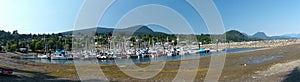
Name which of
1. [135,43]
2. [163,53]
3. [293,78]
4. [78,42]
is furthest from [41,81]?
[135,43]

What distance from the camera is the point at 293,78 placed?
29.2m

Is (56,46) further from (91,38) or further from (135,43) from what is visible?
(135,43)

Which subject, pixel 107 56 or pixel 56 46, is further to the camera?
pixel 56 46

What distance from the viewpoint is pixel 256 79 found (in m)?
30.9

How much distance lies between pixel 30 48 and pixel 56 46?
14.9 metres

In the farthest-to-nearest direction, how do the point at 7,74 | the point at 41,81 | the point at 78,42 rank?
the point at 78,42, the point at 7,74, the point at 41,81

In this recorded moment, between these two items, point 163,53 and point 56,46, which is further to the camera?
point 56,46

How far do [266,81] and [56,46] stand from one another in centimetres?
17656

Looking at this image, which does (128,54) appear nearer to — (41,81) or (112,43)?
(112,43)

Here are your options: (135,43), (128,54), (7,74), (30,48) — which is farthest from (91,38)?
(7,74)

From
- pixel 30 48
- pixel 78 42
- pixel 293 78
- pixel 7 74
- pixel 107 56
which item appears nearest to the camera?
pixel 293 78

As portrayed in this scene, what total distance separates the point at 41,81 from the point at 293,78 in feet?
84.7

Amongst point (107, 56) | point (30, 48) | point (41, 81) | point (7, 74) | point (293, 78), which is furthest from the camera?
point (30, 48)

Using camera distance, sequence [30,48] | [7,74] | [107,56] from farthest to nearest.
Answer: [30,48]
[107,56]
[7,74]
